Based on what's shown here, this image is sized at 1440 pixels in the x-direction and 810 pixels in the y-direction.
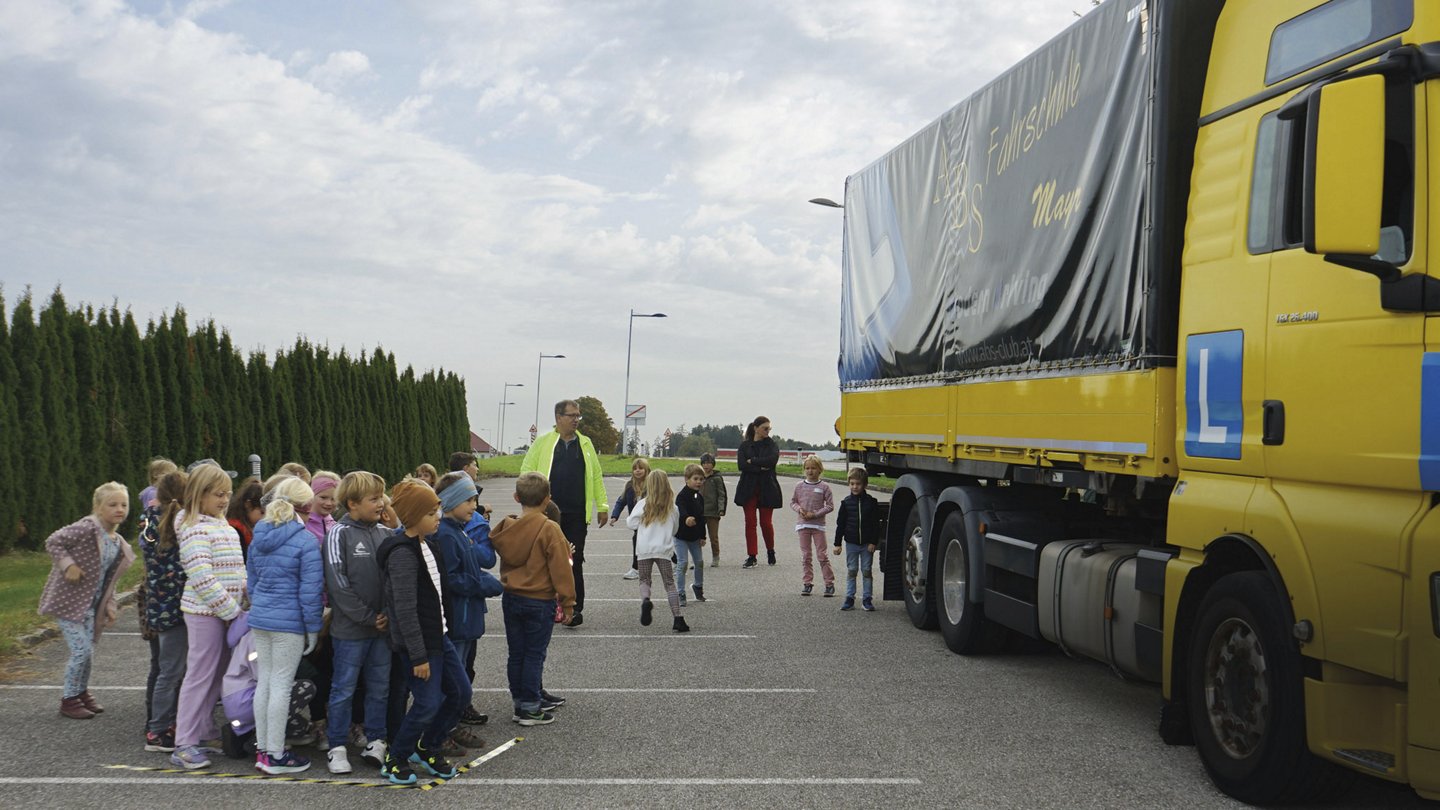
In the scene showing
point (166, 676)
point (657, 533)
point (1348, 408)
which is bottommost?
point (166, 676)

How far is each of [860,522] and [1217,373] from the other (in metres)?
6.34

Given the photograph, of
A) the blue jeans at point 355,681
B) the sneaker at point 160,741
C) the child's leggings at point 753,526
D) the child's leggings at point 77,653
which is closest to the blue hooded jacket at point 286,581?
the blue jeans at point 355,681

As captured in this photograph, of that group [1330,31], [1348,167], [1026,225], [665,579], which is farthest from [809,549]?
[1348,167]

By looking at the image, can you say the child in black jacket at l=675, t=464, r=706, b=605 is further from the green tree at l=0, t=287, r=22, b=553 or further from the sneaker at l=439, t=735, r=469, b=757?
the green tree at l=0, t=287, r=22, b=553

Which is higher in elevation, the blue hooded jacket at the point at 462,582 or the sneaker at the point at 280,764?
the blue hooded jacket at the point at 462,582

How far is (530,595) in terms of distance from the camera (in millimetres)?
7426

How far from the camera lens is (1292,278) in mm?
5484

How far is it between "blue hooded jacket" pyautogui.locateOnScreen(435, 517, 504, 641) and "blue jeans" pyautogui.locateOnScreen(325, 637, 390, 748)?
0.52 meters

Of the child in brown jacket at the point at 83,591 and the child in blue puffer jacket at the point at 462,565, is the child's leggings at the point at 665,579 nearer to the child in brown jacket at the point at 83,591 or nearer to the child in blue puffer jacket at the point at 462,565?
the child in blue puffer jacket at the point at 462,565

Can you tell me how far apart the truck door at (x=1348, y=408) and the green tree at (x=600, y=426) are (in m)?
95.9

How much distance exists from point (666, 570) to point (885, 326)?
2.92 m

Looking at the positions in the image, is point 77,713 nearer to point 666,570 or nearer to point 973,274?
point 666,570

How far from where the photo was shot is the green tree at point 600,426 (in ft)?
336

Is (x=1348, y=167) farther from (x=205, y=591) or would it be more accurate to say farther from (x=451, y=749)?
(x=205, y=591)
